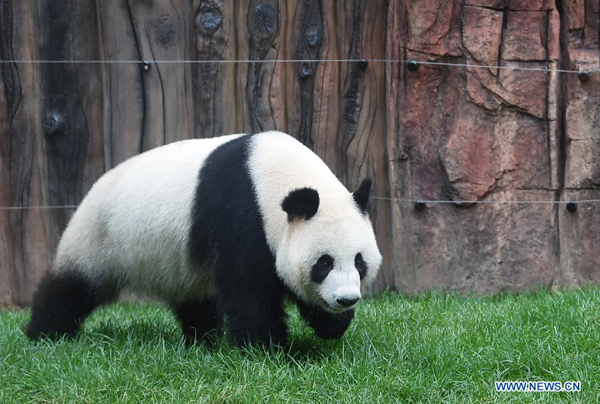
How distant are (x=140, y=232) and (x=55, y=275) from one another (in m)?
0.81

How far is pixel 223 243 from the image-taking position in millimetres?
5402

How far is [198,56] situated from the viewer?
312 inches

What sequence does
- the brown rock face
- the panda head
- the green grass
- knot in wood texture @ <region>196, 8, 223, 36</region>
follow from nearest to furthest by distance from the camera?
the green grass
the panda head
the brown rock face
knot in wood texture @ <region>196, 8, 223, 36</region>

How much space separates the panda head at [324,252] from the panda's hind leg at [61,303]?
1752 millimetres

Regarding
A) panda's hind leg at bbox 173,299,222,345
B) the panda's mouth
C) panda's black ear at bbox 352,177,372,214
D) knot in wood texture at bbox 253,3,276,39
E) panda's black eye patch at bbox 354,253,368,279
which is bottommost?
panda's hind leg at bbox 173,299,222,345

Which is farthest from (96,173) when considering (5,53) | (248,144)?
(248,144)

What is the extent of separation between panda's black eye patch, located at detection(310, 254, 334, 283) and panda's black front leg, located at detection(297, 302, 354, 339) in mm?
424

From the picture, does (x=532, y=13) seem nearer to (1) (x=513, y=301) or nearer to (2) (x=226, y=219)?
(1) (x=513, y=301)

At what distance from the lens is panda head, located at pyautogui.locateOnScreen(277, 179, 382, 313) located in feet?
16.6

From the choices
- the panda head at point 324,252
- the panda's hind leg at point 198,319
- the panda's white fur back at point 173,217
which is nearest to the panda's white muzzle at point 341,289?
the panda head at point 324,252

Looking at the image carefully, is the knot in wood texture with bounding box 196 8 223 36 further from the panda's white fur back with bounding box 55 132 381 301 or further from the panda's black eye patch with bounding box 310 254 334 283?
the panda's black eye patch with bounding box 310 254 334 283

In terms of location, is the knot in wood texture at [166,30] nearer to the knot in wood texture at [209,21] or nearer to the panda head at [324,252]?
the knot in wood texture at [209,21]

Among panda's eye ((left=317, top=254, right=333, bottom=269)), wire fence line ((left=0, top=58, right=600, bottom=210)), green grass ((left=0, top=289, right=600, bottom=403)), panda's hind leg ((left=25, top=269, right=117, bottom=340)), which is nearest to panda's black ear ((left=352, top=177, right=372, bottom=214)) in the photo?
panda's eye ((left=317, top=254, right=333, bottom=269))

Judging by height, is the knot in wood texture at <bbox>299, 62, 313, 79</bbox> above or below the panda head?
above
